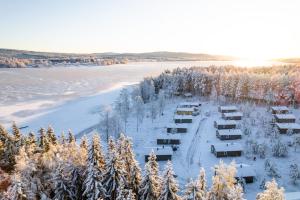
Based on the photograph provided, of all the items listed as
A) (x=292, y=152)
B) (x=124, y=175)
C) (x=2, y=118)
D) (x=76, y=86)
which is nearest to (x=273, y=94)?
(x=292, y=152)

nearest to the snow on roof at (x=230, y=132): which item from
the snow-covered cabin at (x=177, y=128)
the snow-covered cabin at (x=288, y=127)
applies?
the snow-covered cabin at (x=177, y=128)

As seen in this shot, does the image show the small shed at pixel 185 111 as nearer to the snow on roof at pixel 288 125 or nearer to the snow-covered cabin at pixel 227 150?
the snow on roof at pixel 288 125

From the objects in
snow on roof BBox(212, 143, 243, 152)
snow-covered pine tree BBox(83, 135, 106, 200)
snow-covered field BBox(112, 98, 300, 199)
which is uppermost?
snow-covered pine tree BBox(83, 135, 106, 200)

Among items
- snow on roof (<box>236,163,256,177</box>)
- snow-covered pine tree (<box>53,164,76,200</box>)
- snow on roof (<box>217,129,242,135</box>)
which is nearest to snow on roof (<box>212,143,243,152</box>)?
snow on roof (<box>217,129,242,135</box>)

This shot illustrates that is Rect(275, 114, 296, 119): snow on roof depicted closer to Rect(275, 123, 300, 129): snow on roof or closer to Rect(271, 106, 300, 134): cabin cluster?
Rect(271, 106, 300, 134): cabin cluster

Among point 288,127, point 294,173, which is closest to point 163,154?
point 294,173

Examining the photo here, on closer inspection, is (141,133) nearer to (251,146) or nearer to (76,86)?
(251,146)
